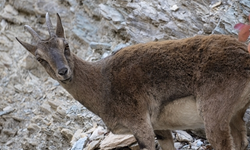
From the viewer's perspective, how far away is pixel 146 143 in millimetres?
5496

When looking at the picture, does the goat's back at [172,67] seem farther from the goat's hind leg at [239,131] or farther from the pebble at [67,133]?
the pebble at [67,133]

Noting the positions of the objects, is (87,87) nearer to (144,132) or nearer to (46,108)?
(144,132)

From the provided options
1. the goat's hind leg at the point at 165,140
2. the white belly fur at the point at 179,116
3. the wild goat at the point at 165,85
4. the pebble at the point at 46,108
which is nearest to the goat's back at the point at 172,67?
the wild goat at the point at 165,85

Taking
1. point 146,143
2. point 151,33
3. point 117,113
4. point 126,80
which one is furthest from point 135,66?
point 151,33

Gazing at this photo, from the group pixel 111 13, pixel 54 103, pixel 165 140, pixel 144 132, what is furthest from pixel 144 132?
pixel 111 13

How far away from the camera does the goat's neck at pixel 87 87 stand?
598cm

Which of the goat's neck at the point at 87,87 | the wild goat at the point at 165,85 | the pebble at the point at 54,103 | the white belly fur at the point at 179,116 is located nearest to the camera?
the wild goat at the point at 165,85

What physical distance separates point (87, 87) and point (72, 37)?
4.51m

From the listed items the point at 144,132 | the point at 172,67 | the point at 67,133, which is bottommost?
the point at 67,133

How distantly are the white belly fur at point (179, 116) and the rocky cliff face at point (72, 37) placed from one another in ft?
4.53

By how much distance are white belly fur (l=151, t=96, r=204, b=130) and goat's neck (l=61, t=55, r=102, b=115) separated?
973 millimetres

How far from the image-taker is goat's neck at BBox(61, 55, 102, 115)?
5.98 meters

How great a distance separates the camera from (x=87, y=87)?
19.8 ft

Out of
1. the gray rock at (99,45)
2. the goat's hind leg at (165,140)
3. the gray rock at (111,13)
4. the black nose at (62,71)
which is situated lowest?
the gray rock at (99,45)
